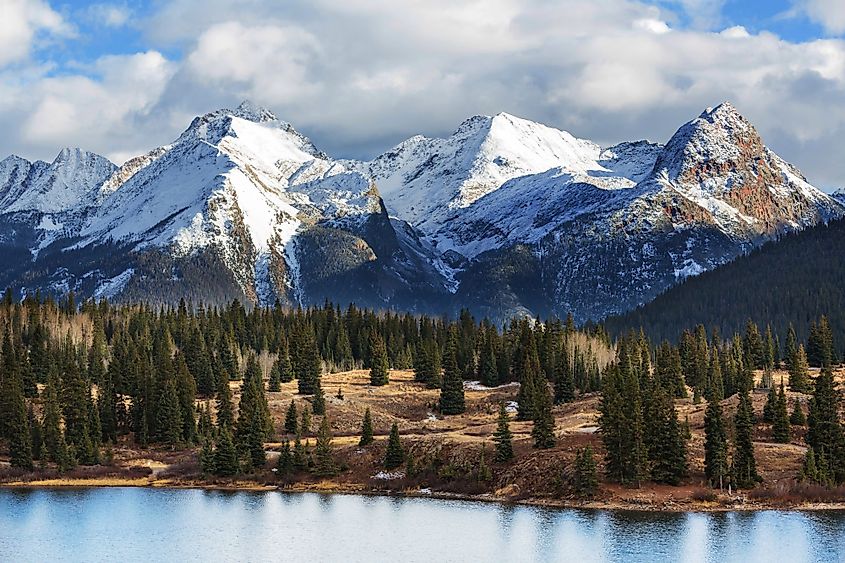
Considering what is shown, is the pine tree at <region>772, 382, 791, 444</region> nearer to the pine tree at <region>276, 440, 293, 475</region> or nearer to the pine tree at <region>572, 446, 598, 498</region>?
the pine tree at <region>572, 446, 598, 498</region>

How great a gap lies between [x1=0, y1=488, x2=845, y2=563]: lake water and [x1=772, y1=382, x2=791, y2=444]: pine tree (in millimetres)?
23200

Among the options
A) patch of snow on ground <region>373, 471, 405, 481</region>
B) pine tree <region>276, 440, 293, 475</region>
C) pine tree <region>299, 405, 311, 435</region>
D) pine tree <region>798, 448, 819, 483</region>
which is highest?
pine tree <region>299, 405, 311, 435</region>

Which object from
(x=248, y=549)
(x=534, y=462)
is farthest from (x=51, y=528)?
(x=534, y=462)

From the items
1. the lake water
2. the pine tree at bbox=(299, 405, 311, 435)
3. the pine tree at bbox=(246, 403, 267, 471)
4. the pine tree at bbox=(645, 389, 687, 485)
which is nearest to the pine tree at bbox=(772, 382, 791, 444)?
the pine tree at bbox=(645, 389, 687, 485)

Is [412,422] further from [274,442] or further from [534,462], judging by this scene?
[534,462]

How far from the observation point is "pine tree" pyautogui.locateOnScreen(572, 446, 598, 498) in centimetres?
13638

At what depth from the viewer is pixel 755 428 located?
506ft

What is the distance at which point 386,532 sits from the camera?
120m

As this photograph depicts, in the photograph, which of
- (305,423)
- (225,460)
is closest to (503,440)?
(225,460)

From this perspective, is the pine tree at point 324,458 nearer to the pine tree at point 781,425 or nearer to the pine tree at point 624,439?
the pine tree at point 624,439

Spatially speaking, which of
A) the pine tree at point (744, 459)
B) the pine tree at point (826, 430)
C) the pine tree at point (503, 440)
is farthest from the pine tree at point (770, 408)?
the pine tree at point (503, 440)

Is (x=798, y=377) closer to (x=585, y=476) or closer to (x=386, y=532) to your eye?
(x=585, y=476)

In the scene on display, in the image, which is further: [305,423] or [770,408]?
[305,423]

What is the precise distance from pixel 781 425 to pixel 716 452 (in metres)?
17.5
